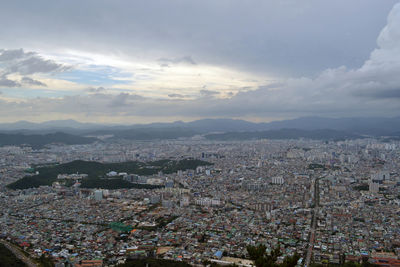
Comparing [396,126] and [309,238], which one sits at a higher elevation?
[396,126]

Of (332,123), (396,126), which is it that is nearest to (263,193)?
(396,126)

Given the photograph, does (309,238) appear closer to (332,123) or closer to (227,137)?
(227,137)

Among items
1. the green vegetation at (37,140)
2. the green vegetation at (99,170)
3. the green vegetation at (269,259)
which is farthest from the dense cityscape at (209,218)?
the green vegetation at (37,140)

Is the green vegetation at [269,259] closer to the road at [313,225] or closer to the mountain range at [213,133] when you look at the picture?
the road at [313,225]

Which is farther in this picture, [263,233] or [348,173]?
[348,173]

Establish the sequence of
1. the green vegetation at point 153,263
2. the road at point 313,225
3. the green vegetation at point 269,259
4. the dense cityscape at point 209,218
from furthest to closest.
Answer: the dense cityscape at point 209,218
the road at point 313,225
the green vegetation at point 153,263
the green vegetation at point 269,259

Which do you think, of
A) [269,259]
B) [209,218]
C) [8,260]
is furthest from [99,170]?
[269,259]

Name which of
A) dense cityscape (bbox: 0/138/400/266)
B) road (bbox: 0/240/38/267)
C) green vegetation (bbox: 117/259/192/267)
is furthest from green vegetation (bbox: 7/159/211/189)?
green vegetation (bbox: 117/259/192/267)
